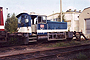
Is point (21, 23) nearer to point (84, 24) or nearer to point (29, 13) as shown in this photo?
point (29, 13)

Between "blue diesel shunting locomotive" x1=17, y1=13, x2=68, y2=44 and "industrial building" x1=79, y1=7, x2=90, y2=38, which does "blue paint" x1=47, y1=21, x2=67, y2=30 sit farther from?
"industrial building" x1=79, y1=7, x2=90, y2=38

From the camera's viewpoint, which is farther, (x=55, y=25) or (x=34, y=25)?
(x=55, y=25)

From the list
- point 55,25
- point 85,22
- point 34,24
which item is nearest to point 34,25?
point 34,24

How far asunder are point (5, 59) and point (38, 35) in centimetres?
538

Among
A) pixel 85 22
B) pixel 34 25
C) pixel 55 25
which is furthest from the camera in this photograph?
pixel 85 22

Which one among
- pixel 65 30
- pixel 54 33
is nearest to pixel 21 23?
pixel 54 33

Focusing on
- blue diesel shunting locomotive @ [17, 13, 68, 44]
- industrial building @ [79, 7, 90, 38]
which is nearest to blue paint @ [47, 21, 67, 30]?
blue diesel shunting locomotive @ [17, 13, 68, 44]

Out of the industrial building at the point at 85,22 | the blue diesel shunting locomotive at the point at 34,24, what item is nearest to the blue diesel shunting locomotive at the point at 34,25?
the blue diesel shunting locomotive at the point at 34,24

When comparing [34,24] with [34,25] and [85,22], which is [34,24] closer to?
[34,25]

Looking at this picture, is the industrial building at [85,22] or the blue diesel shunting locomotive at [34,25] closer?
the blue diesel shunting locomotive at [34,25]

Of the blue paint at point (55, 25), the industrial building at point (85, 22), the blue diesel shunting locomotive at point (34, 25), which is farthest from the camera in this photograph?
the industrial building at point (85, 22)

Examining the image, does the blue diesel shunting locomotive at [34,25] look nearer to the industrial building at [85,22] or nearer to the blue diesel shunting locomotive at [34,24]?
the blue diesel shunting locomotive at [34,24]

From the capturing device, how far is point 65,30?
12.9 metres

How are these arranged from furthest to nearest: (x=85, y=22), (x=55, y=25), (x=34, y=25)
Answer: (x=85, y=22), (x=55, y=25), (x=34, y=25)
